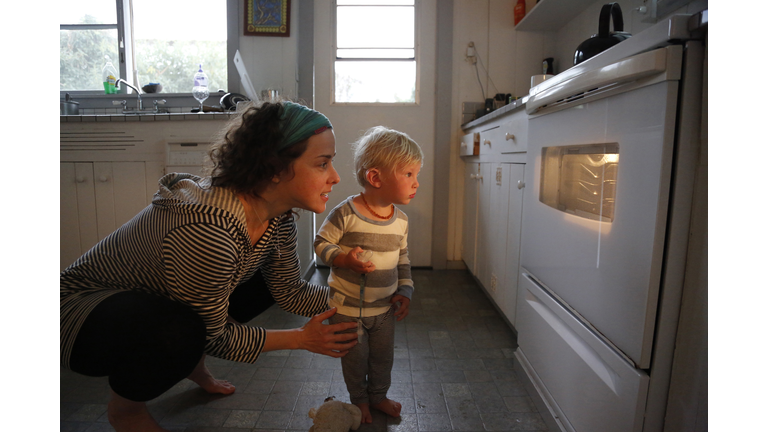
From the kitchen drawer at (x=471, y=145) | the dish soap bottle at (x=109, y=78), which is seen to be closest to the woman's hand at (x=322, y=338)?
the kitchen drawer at (x=471, y=145)

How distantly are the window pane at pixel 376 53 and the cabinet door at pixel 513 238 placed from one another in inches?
63.1

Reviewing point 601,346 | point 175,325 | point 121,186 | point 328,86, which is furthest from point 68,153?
point 601,346

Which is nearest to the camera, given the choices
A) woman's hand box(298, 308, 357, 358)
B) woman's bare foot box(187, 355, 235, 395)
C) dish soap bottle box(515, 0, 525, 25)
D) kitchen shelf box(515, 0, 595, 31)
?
woman's hand box(298, 308, 357, 358)

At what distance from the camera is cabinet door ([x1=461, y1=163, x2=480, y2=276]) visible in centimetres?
257

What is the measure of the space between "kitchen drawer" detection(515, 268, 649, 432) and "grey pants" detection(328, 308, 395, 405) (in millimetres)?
459

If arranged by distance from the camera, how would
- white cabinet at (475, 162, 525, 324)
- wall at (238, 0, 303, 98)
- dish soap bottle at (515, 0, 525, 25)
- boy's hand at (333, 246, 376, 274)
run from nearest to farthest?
boy's hand at (333, 246, 376, 274) < white cabinet at (475, 162, 525, 324) < dish soap bottle at (515, 0, 525, 25) < wall at (238, 0, 303, 98)

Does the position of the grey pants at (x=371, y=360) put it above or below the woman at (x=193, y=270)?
below

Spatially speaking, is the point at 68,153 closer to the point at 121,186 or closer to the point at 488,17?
the point at 121,186

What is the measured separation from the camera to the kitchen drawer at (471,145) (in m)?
2.50

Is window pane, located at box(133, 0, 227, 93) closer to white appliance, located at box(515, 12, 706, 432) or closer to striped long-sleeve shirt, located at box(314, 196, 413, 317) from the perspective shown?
striped long-sleeve shirt, located at box(314, 196, 413, 317)

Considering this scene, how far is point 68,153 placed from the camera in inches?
86.3

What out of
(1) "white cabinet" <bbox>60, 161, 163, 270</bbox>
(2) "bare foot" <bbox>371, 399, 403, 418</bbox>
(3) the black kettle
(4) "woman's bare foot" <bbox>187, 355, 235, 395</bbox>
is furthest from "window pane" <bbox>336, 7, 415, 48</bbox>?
(2) "bare foot" <bbox>371, 399, 403, 418</bbox>

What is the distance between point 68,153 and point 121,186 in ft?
1.06

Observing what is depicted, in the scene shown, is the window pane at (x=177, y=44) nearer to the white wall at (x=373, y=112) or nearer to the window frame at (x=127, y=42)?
the window frame at (x=127, y=42)
